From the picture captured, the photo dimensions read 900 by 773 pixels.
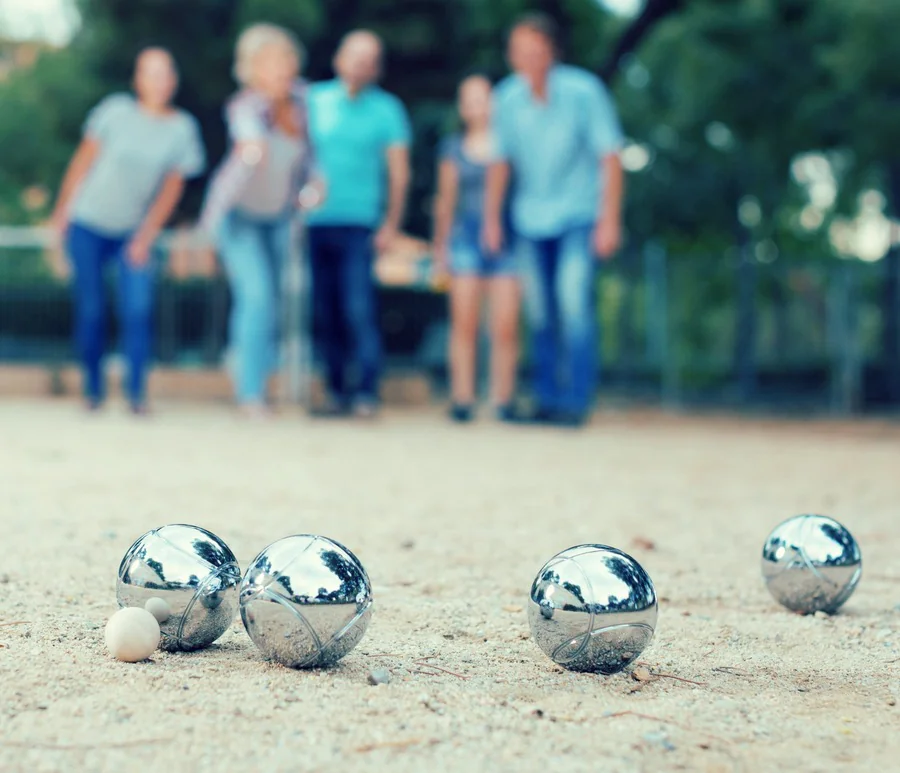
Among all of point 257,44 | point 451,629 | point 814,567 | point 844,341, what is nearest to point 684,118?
point 844,341

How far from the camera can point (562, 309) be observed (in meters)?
7.59

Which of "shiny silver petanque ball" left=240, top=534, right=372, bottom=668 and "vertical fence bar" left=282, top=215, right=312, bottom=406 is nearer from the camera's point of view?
"shiny silver petanque ball" left=240, top=534, right=372, bottom=668

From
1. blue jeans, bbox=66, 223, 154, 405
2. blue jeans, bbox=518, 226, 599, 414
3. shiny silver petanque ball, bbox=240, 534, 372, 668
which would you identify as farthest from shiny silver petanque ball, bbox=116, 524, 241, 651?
blue jeans, bbox=66, 223, 154, 405

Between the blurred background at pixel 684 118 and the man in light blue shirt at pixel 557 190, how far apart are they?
199 inches

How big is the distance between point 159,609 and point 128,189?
230 inches

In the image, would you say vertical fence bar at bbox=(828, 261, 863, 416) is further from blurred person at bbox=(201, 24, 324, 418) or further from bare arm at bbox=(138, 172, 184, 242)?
bare arm at bbox=(138, 172, 184, 242)

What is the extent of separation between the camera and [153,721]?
1.87 metres

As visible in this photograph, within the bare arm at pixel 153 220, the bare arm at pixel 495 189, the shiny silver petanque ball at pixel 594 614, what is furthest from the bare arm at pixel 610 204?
the shiny silver petanque ball at pixel 594 614

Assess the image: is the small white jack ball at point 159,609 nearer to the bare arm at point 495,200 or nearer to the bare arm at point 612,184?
the bare arm at point 612,184

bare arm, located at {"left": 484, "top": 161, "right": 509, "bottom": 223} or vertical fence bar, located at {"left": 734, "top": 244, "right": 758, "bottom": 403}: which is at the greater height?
bare arm, located at {"left": 484, "top": 161, "right": 509, "bottom": 223}

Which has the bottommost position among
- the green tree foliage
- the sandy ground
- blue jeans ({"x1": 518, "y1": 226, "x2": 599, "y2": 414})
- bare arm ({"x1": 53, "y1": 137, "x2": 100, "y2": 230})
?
the sandy ground

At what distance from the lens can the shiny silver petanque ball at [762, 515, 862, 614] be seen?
9.43ft

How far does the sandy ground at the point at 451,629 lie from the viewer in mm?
1827

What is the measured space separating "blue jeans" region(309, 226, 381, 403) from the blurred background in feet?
15.2
